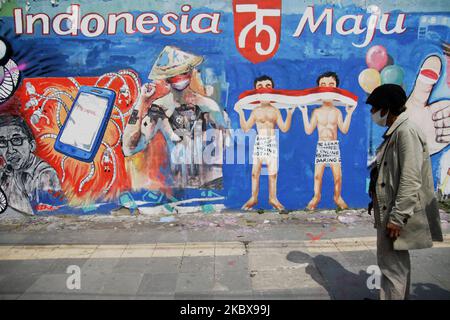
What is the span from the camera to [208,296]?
3.89 m

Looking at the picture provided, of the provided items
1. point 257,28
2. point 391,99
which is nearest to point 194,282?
point 391,99

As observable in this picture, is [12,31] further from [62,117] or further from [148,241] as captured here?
[148,241]

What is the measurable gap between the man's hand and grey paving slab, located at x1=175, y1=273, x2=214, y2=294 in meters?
2.00

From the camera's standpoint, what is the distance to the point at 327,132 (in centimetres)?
647

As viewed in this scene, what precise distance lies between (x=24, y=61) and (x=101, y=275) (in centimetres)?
414

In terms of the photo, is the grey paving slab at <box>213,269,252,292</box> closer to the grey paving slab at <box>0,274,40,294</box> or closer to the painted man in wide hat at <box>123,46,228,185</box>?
the grey paving slab at <box>0,274,40,294</box>

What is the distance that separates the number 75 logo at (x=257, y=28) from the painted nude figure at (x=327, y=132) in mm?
1078

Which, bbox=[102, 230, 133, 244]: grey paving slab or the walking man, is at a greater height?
the walking man

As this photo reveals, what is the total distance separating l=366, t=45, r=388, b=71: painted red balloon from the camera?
6.30 meters

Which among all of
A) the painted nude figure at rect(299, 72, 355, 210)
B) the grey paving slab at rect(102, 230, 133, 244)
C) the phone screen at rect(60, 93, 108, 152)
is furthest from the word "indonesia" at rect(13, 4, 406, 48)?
the grey paving slab at rect(102, 230, 133, 244)

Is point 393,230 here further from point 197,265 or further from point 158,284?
point 158,284

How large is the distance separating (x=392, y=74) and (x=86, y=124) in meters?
5.51

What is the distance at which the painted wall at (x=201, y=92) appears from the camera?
6172 mm

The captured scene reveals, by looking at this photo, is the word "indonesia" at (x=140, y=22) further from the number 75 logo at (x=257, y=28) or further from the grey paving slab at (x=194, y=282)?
the grey paving slab at (x=194, y=282)
